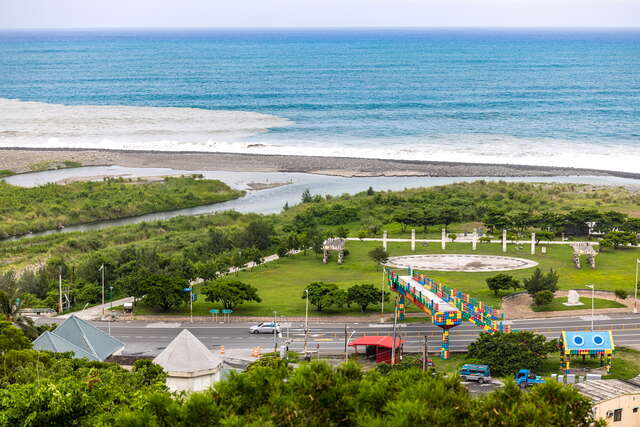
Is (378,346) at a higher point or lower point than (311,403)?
lower

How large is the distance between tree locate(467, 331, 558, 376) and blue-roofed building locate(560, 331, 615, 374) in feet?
3.03

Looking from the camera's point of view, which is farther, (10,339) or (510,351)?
(510,351)

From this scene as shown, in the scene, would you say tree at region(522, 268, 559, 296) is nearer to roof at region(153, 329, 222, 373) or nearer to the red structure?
the red structure

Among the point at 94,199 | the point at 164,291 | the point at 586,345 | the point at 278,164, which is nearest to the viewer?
the point at 586,345

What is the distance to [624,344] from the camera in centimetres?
6550

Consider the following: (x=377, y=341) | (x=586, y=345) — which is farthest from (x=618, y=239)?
(x=377, y=341)

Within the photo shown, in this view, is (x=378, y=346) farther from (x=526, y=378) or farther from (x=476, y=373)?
(x=526, y=378)

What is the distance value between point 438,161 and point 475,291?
2758 inches

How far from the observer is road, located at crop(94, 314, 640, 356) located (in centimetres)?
6625

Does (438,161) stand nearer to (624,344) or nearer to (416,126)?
(416,126)

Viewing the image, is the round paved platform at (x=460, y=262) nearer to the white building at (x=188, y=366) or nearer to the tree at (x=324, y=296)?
the tree at (x=324, y=296)

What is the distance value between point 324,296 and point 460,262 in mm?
20474

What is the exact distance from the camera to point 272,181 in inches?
5468

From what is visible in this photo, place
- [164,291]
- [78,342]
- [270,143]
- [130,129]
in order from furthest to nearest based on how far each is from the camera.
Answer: [130,129] → [270,143] → [164,291] → [78,342]
